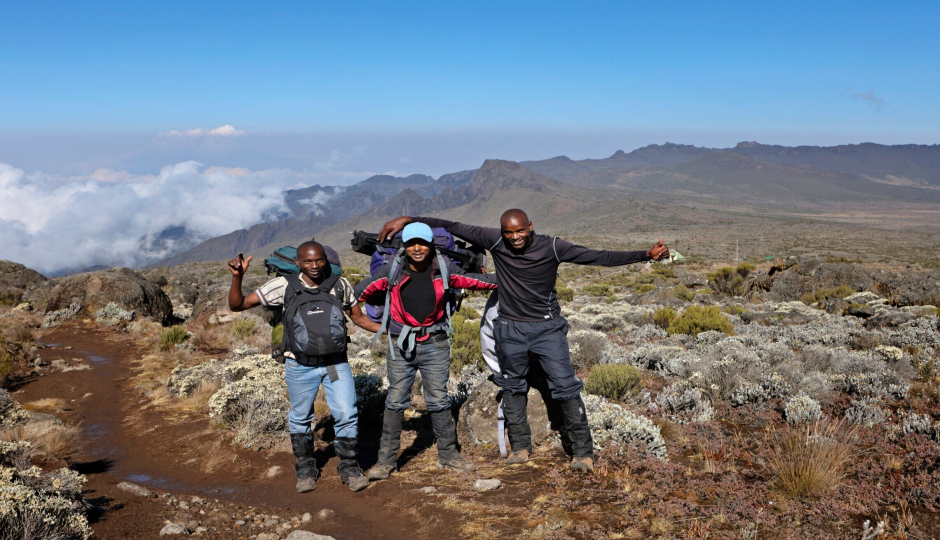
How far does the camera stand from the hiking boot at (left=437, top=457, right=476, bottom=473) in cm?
445

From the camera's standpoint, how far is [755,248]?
2653 inches

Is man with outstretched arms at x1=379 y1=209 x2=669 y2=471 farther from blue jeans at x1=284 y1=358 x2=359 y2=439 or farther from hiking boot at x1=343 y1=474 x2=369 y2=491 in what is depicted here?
hiking boot at x1=343 y1=474 x2=369 y2=491

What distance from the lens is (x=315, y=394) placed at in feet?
13.7

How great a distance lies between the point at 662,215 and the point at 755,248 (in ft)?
262

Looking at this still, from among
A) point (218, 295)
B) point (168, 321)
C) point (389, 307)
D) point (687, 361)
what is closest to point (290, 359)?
point (389, 307)

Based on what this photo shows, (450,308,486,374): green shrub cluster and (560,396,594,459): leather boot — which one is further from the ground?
(560,396,594,459): leather boot

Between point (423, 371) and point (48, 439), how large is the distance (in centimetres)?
388

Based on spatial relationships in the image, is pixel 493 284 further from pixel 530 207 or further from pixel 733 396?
pixel 530 207

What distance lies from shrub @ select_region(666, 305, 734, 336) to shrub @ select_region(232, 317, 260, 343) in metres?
9.17

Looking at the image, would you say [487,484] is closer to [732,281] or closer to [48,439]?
[48,439]

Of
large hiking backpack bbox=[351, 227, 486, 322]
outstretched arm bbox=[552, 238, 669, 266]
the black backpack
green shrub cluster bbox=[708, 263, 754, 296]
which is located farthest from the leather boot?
green shrub cluster bbox=[708, 263, 754, 296]

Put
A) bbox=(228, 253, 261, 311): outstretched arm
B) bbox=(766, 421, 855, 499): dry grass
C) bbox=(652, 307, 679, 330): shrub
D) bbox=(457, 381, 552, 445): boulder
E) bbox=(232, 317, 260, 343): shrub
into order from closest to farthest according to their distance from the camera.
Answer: bbox=(766, 421, 855, 499): dry grass, bbox=(228, 253, 261, 311): outstretched arm, bbox=(457, 381, 552, 445): boulder, bbox=(232, 317, 260, 343): shrub, bbox=(652, 307, 679, 330): shrub

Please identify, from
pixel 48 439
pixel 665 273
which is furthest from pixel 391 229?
pixel 665 273

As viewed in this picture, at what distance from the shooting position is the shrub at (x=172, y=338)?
10680 millimetres
